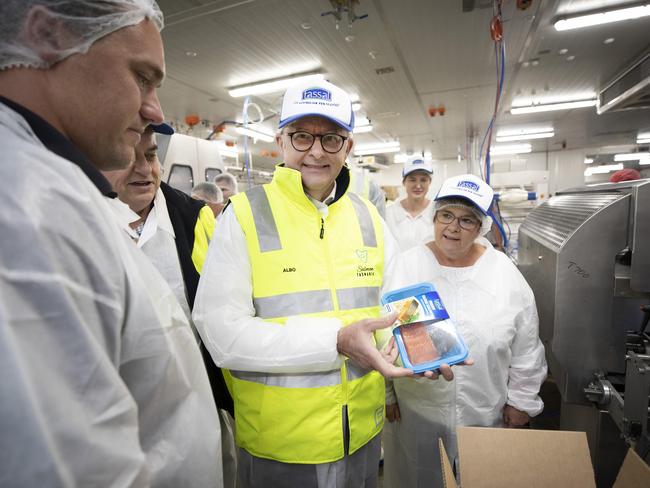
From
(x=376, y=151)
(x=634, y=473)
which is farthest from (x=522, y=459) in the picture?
(x=376, y=151)

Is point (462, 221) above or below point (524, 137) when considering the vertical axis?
below

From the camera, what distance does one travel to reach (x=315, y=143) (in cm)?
119

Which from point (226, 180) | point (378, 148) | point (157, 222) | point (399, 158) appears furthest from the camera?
point (399, 158)

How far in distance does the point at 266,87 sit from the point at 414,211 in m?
3.03

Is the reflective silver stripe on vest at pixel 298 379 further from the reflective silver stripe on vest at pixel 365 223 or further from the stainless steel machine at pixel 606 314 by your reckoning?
the stainless steel machine at pixel 606 314

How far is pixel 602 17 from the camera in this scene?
11.4 feet

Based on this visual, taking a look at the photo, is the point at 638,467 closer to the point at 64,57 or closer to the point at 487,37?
the point at 64,57

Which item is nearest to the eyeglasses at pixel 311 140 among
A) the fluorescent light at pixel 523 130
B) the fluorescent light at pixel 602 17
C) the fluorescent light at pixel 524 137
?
the fluorescent light at pixel 602 17

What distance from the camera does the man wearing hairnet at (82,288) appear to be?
0.37 metres

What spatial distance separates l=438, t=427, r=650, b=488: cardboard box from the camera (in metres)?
1.10

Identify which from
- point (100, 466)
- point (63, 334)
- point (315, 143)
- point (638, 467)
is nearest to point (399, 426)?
point (638, 467)

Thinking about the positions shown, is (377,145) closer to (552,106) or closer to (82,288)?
(552,106)

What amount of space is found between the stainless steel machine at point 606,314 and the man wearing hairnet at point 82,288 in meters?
1.44

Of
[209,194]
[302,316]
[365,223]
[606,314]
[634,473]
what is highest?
[209,194]
